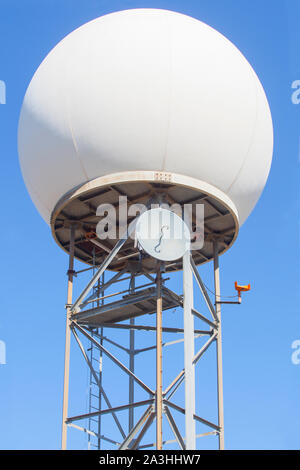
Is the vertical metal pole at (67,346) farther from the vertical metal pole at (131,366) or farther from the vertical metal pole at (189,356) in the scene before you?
the vertical metal pole at (189,356)

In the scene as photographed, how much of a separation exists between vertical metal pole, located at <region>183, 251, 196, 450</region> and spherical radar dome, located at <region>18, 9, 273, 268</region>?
7.37 feet

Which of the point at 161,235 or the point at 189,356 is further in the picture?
the point at 161,235

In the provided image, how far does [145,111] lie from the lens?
2003 centimetres

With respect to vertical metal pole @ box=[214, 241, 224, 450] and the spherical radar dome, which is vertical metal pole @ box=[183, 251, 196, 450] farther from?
the spherical radar dome

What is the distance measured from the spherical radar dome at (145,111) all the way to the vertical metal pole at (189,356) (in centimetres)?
225

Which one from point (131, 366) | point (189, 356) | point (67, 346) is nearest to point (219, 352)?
point (189, 356)

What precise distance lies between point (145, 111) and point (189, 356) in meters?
5.87

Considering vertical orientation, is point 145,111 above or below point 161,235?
above

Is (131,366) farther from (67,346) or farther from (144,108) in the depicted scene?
(144,108)

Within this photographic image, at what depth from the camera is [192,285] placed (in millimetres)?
20891

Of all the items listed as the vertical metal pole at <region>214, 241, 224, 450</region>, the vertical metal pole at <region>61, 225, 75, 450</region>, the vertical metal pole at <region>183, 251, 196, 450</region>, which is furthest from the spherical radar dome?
the vertical metal pole at <region>183, 251, 196, 450</region>

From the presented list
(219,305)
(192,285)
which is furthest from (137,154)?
(219,305)

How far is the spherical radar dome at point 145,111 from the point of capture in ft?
66.0
